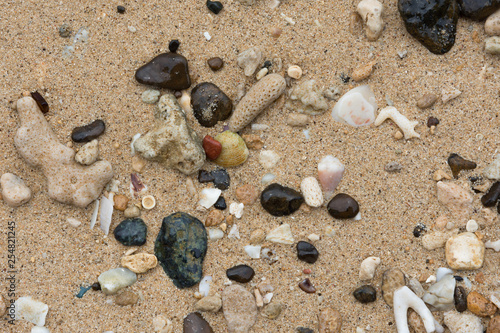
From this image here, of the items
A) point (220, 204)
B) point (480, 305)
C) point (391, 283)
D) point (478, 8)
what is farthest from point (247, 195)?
point (478, 8)

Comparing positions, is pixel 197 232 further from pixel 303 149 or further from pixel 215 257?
pixel 303 149

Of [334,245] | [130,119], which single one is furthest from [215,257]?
[130,119]

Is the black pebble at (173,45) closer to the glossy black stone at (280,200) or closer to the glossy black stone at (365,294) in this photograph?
the glossy black stone at (280,200)

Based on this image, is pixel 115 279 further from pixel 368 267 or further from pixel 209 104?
pixel 368 267

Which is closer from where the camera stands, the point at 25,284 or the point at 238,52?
the point at 25,284

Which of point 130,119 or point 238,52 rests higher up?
point 238,52

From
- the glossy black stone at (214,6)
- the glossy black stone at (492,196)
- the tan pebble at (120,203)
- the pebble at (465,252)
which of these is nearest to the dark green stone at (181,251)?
the tan pebble at (120,203)
